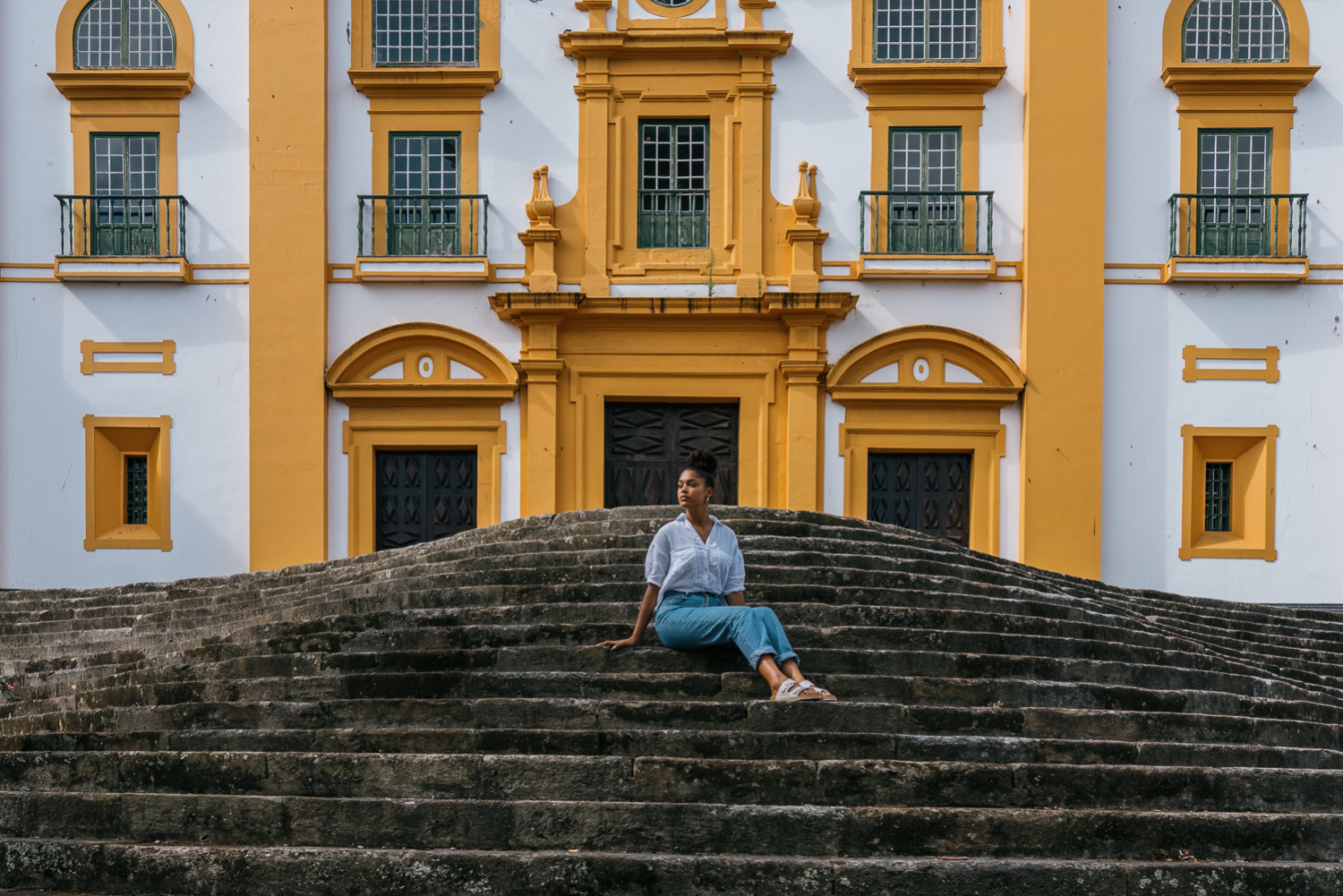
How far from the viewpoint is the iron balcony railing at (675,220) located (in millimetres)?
14484

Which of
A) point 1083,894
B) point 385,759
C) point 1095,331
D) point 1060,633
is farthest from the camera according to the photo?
point 1095,331

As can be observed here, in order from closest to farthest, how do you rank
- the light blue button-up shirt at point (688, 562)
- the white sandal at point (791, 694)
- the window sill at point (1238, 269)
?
the white sandal at point (791, 694), the light blue button-up shirt at point (688, 562), the window sill at point (1238, 269)

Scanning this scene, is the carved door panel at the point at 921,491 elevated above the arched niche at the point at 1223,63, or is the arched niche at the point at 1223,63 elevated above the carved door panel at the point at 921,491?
the arched niche at the point at 1223,63

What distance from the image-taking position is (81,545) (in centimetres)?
1432

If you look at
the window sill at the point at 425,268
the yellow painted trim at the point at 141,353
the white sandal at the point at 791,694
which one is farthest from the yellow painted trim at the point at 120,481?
the white sandal at the point at 791,694

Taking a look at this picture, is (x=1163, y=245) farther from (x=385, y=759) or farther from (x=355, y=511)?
(x=385, y=759)

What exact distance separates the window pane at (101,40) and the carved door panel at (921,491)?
10.4m

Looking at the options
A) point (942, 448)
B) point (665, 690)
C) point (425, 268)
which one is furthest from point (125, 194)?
point (665, 690)

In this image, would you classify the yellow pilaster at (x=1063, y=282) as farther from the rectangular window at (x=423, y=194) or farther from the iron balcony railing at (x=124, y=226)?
the iron balcony railing at (x=124, y=226)

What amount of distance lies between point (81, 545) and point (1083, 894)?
1290 cm

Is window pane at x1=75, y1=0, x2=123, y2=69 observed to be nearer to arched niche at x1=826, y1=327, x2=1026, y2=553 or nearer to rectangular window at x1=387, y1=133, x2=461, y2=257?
rectangular window at x1=387, y1=133, x2=461, y2=257

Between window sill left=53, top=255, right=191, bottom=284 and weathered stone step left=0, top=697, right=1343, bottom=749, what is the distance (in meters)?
8.71

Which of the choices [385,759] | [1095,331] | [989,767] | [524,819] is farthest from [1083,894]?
[1095,331]

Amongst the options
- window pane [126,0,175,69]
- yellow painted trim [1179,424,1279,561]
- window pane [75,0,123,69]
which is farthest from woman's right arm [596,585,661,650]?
window pane [75,0,123,69]
